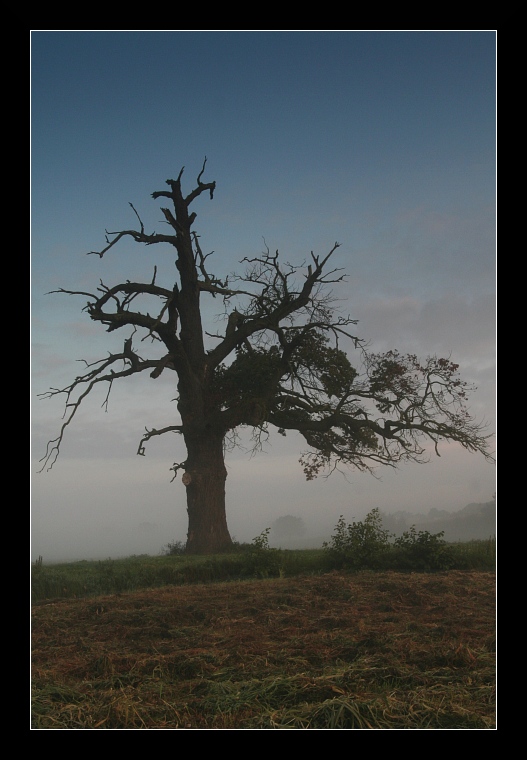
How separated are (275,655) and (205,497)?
11679 millimetres

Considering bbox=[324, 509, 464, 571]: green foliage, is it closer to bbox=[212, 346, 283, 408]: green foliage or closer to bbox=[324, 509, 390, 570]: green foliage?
bbox=[324, 509, 390, 570]: green foliage

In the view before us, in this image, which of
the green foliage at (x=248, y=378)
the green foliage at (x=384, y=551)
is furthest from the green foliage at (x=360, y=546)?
the green foliage at (x=248, y=378)

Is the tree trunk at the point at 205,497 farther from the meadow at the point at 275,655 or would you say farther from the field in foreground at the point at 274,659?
the field in foreground at the point at 274,659

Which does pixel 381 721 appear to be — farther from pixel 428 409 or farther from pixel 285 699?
pixel 428 409

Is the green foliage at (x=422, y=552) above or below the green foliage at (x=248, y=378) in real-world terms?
below

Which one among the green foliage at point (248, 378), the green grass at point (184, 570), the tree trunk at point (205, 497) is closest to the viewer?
the green grass at point (184, 570)

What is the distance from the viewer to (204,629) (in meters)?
8.51

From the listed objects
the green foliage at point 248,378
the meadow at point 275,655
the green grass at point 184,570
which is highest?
the green foliage at point 248,378

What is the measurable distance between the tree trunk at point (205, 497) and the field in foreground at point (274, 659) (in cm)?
723

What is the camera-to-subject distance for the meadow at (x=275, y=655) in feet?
17.5

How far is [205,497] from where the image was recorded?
18.5m

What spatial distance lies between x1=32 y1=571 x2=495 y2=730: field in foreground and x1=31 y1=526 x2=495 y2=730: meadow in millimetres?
15
